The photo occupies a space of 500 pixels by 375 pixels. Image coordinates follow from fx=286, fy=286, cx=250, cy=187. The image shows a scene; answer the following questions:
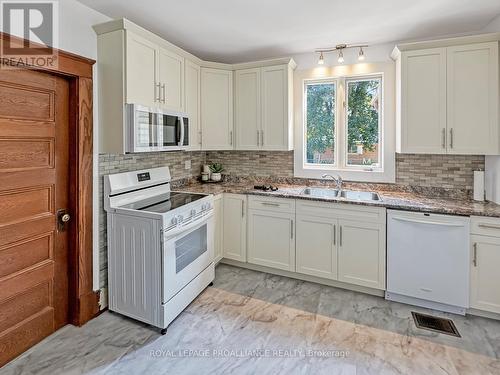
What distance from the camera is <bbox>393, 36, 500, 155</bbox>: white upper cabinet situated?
2.53 metres

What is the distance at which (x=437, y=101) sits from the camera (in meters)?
2.69

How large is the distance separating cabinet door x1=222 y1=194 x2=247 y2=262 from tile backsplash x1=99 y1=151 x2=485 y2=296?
0.69m

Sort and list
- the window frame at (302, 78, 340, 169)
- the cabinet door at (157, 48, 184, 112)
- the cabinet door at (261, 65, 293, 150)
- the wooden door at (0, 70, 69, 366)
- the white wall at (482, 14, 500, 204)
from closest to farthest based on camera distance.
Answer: the wooden door at (0, 70, 69, 366) → the white wall at (482, 14, 500, 204) → the cabinet door at (157, 48, 184, 112) → the cabinet door at (261, 65, 293, 150) → the window frame at (302, 78, 340, 169)

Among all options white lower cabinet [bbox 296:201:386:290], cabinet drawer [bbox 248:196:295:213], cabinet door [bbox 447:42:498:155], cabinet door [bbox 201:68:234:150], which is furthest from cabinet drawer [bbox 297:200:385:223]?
cabinet door [bbox 201:68:234:150]

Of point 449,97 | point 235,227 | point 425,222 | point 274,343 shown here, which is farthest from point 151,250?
point 449,97

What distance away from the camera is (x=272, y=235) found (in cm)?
321

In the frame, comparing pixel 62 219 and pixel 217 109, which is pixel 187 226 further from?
pixel 217 109

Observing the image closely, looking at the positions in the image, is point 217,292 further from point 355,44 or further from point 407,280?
point 355,44

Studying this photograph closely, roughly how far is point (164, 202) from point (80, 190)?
27.3 inches

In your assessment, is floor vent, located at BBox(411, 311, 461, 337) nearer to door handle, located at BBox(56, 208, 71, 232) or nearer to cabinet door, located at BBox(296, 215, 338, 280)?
cabinet door, located at BBox(296, 215, 338, 280)

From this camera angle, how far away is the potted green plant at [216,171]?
3953mm

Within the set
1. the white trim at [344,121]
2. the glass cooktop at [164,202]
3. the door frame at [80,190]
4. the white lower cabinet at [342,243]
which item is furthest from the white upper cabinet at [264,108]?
the door frame at [80,190]

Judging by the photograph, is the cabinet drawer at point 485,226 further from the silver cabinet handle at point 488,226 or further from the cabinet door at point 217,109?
the cabinet door at point 217,109

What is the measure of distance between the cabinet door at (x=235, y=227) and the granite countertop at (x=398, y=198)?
0.39 ft
